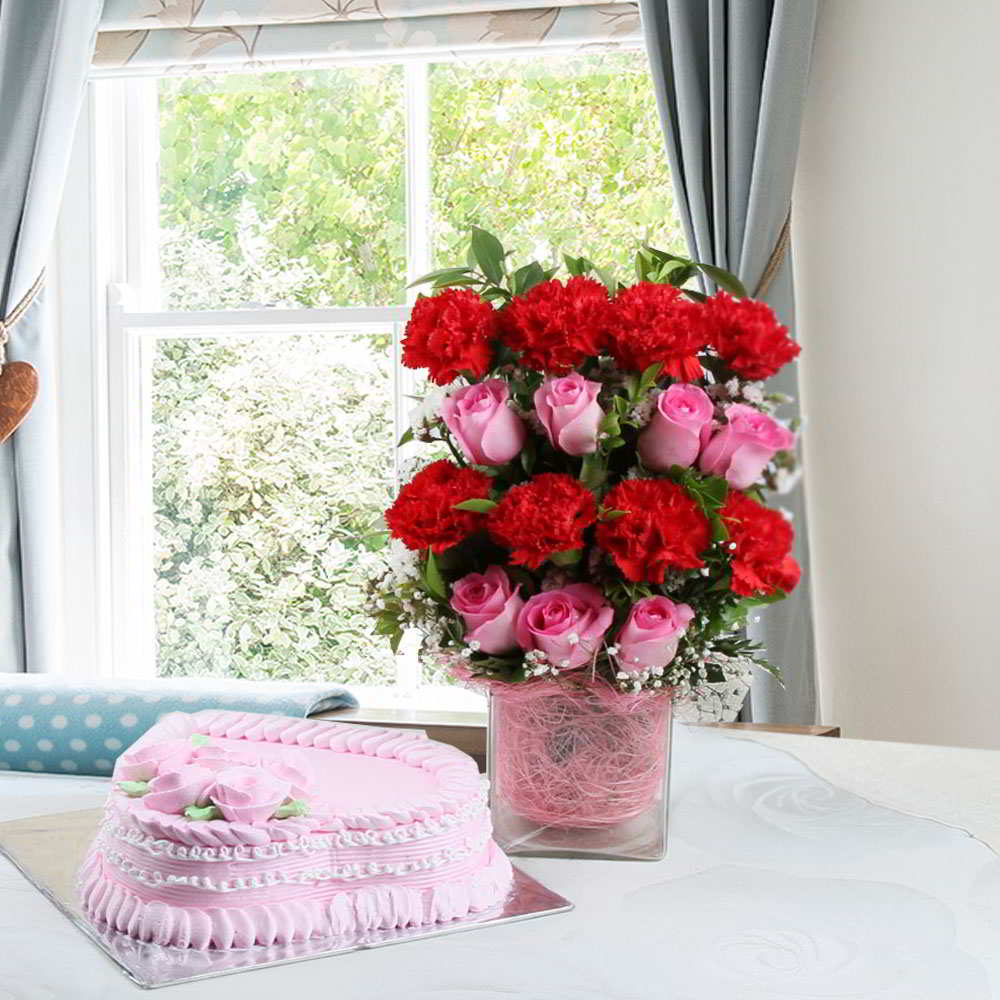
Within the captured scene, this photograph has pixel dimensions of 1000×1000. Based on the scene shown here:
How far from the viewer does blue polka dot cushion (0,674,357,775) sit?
1402mm

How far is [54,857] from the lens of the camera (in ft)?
3.19

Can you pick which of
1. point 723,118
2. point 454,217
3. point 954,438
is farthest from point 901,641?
point 454,217

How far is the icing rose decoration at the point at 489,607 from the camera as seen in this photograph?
2.96 ft

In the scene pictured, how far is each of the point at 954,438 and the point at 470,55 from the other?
1227mm

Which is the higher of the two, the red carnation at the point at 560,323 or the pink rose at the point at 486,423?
the red carnation at the point at 560,323

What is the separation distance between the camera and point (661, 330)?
86 cm

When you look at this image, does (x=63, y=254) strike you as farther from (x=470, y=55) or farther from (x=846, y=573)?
(x=846, y=573)

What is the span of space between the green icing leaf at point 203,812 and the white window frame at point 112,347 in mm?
1919

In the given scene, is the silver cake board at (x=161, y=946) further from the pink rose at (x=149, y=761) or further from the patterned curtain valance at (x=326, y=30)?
the patterned curtain valance at (x=326, y=30)

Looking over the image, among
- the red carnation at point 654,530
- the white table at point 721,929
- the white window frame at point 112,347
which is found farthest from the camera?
the white window frame at point 112,347

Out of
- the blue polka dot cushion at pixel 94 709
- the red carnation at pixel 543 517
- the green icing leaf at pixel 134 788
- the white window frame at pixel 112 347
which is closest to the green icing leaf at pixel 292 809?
the green icing leaf at pixel 134 788

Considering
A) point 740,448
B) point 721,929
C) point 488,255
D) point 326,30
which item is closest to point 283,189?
point 326,30

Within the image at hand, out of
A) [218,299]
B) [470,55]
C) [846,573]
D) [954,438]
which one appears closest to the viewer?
[954,438]

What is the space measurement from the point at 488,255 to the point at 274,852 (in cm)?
47
